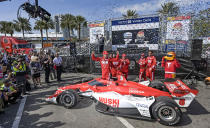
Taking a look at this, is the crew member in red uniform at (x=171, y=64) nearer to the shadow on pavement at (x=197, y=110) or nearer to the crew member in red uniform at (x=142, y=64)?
the crew member in red uniform at (x=142, y=64)

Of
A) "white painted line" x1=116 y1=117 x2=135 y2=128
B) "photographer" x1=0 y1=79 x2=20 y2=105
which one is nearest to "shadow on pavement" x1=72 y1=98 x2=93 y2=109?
"white painted line" x1=116 y1=117 x2=135 y2=128

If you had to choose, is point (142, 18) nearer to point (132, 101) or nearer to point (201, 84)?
point (201, 84)

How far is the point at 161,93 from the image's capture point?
350cm

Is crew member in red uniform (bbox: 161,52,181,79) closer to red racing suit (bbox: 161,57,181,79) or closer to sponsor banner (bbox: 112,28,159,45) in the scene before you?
red racing suit (bbox: 161,57,181,79)

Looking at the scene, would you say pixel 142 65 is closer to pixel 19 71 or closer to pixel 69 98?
pixel 69 98

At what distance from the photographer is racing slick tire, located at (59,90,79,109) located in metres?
3.99

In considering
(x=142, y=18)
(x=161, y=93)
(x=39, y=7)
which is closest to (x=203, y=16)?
(x=142, y=18)

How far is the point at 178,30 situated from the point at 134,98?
571 cm

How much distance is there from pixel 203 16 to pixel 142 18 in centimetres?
306

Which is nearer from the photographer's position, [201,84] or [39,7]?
[201,84]

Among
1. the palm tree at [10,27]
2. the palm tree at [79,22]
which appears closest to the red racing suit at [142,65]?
the palm tree at [79,22]

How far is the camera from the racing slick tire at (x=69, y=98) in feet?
13.1

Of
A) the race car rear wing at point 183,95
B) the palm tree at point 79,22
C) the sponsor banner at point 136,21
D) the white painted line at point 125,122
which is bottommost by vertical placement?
the white painted line at point 125,122

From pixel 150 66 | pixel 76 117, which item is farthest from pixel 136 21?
pixel 76 117
